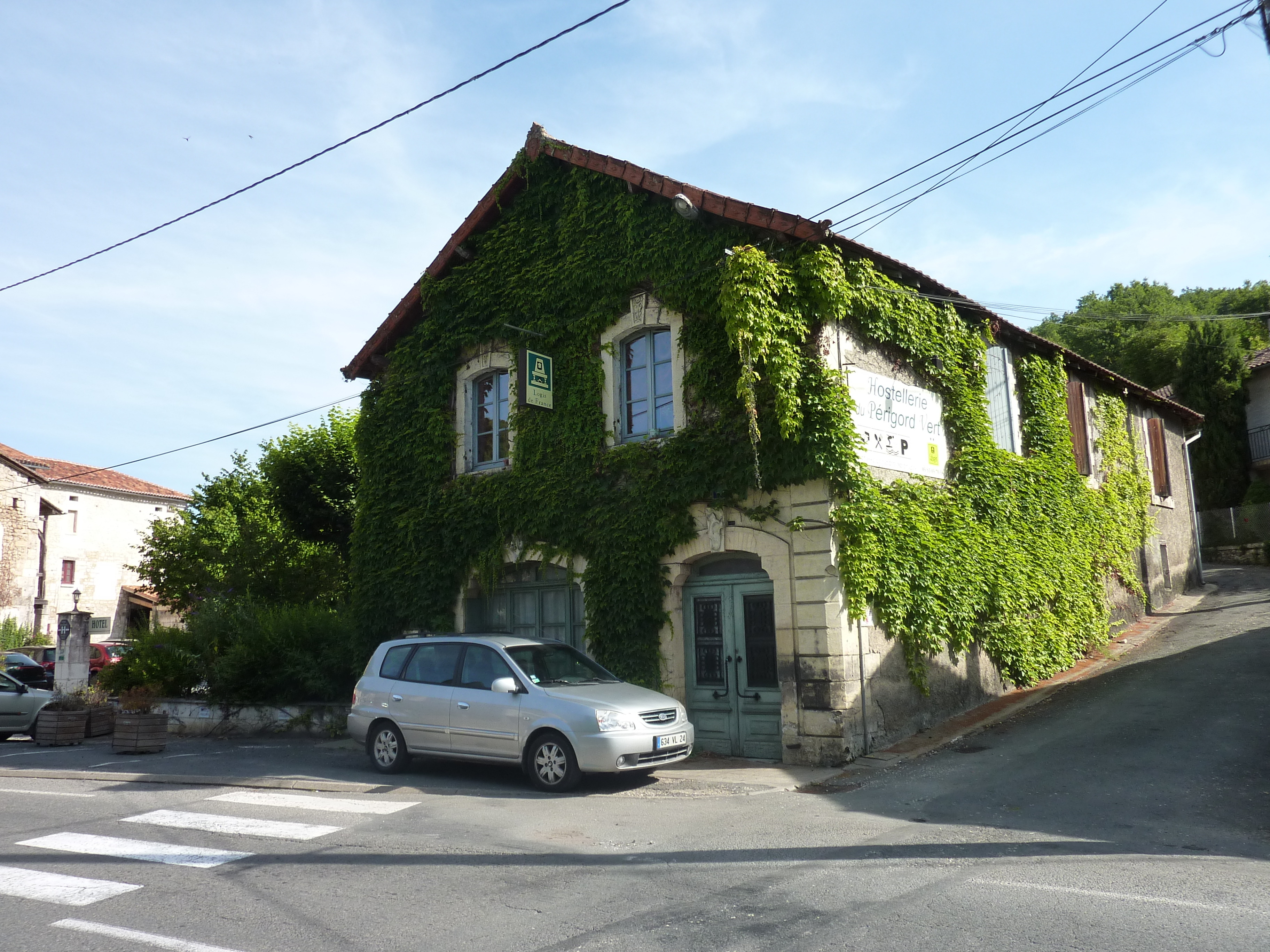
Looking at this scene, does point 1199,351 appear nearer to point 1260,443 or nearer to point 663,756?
point 1260,443

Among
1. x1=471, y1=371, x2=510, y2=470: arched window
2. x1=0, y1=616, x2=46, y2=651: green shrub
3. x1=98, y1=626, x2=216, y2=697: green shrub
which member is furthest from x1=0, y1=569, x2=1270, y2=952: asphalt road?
x1=0, y1=616, x2=46, y2=651: green shrub

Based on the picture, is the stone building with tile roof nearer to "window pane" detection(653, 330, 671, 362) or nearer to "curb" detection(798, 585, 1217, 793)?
"window pane" detection(653, 330, 671, 362)

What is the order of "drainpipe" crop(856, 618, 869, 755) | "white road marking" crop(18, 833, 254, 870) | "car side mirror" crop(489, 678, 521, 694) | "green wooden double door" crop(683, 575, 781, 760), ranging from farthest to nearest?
1. "green wooden double door" crop(683, 575, 781, 760)
2. "drainpipe" crop(856, 618, 869, 755)
3. "car side mirror" crop(489, 678, 521, 694)
4. "white road marking" crop(18, 833, 254, 870)

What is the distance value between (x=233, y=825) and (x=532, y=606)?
6.63 m

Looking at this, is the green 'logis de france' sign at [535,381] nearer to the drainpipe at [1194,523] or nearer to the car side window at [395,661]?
the car side window at [395,661]

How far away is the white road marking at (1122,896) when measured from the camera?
5.04 metres

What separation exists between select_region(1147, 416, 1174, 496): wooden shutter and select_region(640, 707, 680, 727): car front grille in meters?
14.6

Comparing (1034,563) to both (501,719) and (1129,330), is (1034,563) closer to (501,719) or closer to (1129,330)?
(501,719)

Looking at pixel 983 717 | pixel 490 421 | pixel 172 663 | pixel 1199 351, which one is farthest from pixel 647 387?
pixel 1199 351

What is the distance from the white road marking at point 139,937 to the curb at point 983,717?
597 centimetres

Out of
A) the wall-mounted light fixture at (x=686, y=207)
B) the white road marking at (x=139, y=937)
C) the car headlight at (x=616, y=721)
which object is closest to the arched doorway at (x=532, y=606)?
the car headlight at (x=616, y=721)

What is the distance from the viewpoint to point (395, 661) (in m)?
11.0

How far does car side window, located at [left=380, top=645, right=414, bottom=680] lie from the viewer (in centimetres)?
1089

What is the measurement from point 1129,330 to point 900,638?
1494 inches
